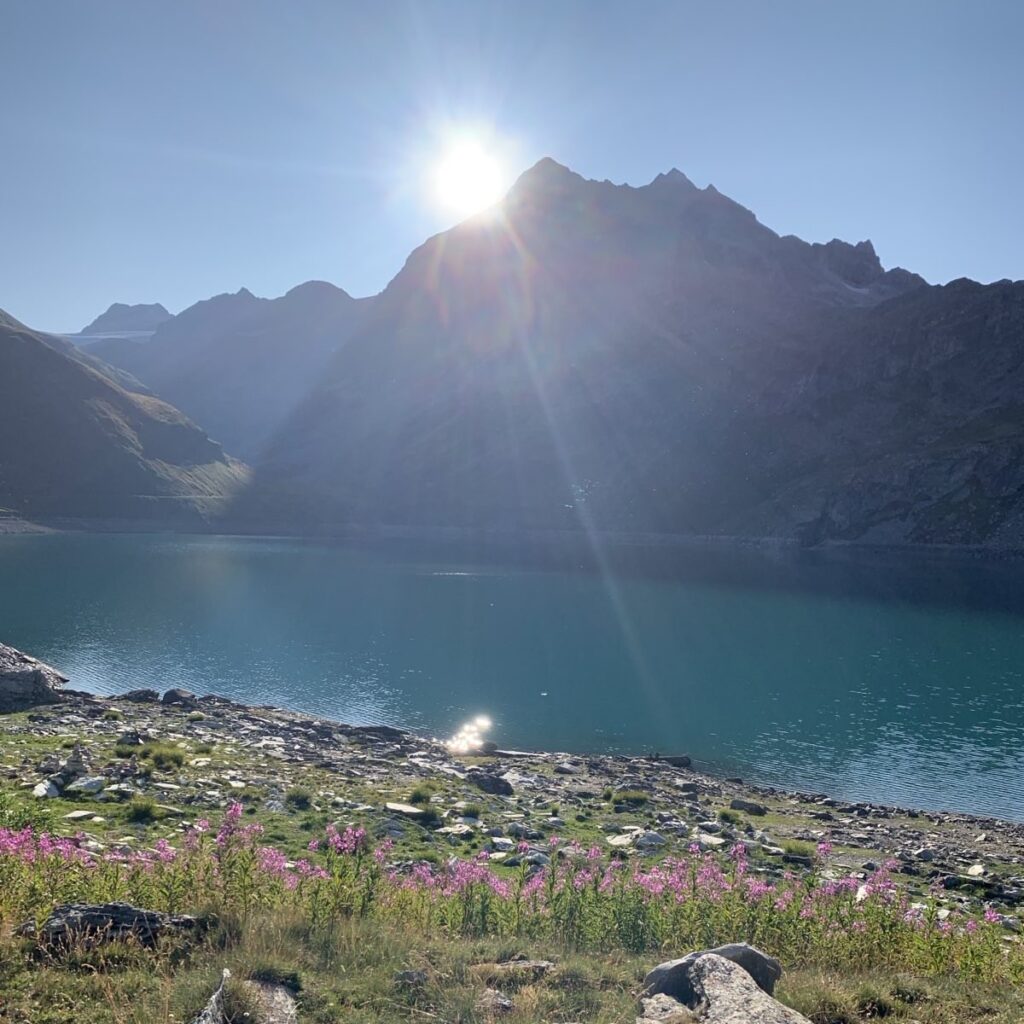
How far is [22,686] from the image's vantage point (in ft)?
119

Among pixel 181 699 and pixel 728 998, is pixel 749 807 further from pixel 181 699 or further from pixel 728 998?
pixel 181 699

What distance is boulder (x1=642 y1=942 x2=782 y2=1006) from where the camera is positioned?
8977 millimetres

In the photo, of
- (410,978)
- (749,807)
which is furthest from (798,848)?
(410,978)

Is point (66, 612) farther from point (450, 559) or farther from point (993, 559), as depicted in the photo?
point (993, 559)

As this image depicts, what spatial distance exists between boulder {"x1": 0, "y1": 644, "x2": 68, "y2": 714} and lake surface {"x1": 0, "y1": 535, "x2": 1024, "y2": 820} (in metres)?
20.0

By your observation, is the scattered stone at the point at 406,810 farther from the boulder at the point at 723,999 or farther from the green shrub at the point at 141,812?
the boulder at the point at 723,999

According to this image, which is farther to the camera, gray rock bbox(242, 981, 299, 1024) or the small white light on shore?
the small white light on shore

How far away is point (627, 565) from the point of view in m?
177

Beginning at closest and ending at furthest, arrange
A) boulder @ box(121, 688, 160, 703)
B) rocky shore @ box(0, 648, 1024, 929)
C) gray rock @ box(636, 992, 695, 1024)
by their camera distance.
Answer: gray rock @ box(636, 992, 695, 1024)
rocky shore @ box(0, 648, 1024, 929)
boulder @ box(121, 688, 160, 703)

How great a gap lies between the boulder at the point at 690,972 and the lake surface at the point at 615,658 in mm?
35440

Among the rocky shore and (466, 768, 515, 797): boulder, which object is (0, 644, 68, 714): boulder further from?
(466, 768, 515, 797): boulder

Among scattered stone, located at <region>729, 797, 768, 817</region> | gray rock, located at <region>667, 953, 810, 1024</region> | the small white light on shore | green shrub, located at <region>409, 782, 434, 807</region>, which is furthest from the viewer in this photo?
the small white light on shore

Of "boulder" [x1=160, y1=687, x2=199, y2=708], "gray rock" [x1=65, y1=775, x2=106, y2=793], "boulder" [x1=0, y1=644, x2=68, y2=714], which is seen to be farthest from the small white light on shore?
"gray rock" [x1=65, y1=775, x2=106, y2=793]

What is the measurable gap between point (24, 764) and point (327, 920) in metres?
17.0
